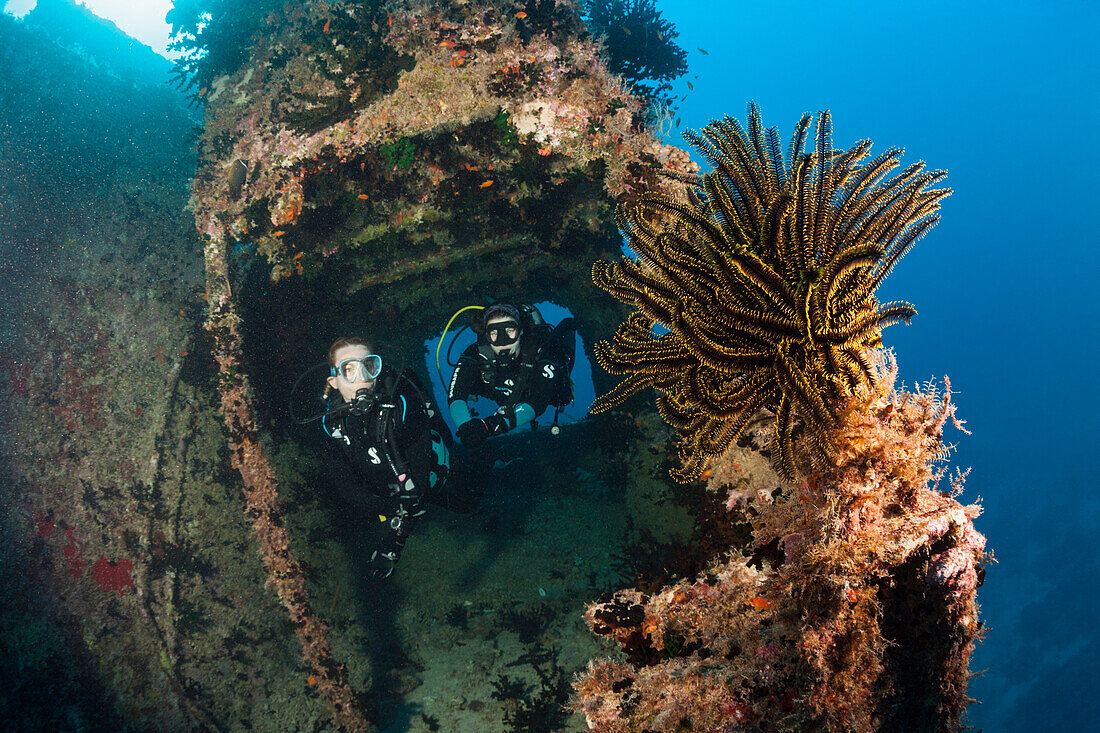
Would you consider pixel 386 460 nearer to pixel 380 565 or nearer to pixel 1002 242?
pixel 380 565

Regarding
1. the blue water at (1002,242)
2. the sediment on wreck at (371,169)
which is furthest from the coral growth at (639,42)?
the blue water at (1002,242)

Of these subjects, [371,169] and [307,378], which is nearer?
[371,169]

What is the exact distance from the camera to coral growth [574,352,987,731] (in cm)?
212

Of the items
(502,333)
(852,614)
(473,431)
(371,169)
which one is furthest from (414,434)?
(852,614)

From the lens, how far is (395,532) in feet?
19.6

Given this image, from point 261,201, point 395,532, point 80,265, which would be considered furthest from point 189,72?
point 395,532

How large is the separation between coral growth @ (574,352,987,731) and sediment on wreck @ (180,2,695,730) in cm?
345

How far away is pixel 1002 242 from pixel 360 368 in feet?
350

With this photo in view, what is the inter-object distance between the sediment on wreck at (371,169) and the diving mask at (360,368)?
41 centimetres

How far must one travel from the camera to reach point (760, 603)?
256cm

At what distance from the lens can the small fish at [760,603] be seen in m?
2.51

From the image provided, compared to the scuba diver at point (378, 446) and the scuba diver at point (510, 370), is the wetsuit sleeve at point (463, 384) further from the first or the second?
the scuba diver at point (378, 446)

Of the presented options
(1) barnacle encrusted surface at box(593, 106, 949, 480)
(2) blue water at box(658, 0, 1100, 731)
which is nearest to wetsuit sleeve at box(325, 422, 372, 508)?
(1) barnacle encrusted surface at box(593, 106, 949, 480)

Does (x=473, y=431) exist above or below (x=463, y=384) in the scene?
below
